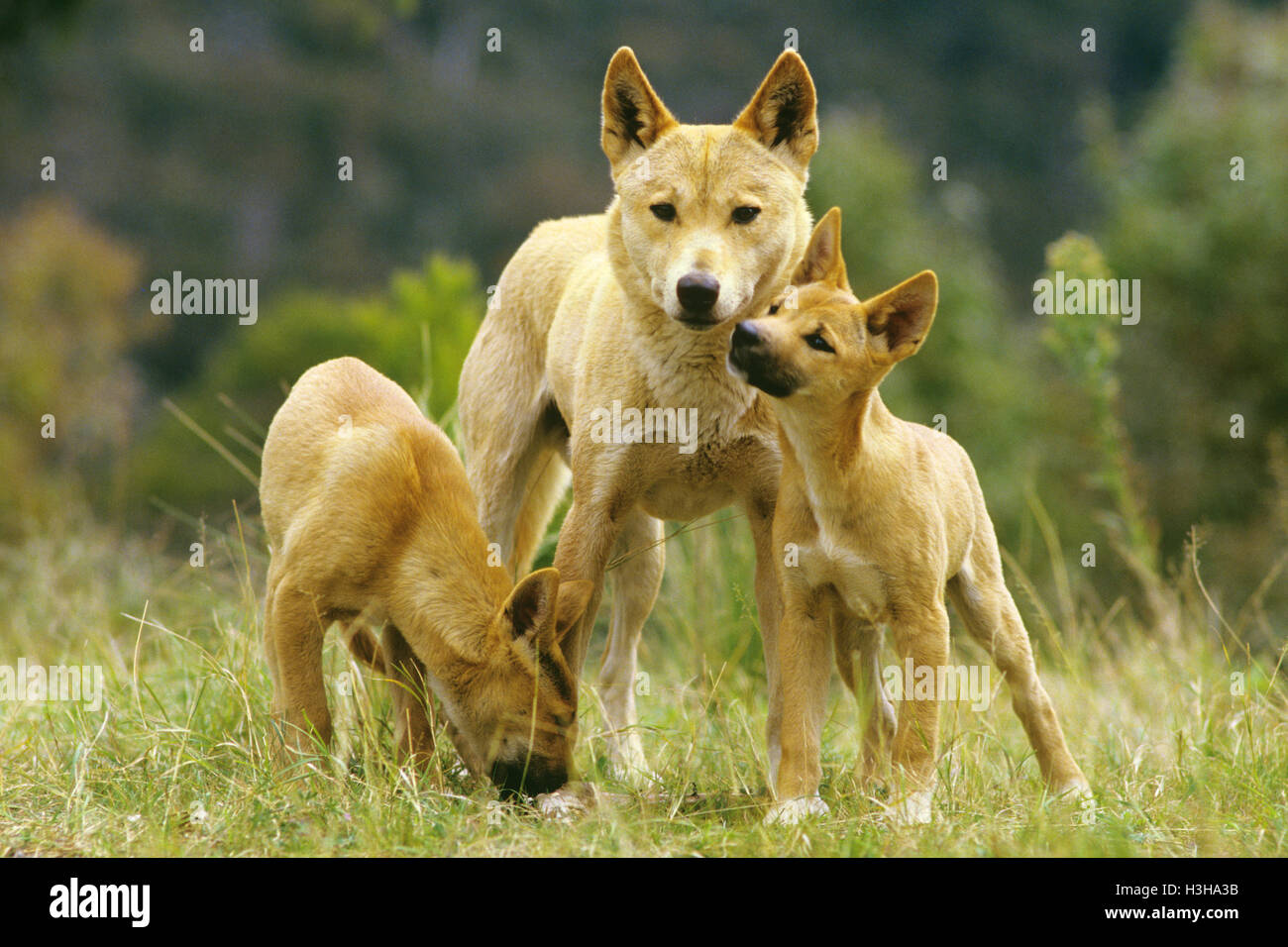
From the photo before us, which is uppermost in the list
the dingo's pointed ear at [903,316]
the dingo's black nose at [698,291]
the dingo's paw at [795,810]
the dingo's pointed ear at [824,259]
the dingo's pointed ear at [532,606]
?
the dingo's pointed ear at [824,259]

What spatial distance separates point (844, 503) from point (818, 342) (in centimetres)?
58

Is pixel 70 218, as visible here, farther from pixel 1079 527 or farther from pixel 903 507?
pixel 903 507

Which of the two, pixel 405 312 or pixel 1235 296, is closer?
pixel 405 312

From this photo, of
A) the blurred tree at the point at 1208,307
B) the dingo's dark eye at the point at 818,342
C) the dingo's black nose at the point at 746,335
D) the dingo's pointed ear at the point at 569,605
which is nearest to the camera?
the dingo's black nose at the point at 746,335

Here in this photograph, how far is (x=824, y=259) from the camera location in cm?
541

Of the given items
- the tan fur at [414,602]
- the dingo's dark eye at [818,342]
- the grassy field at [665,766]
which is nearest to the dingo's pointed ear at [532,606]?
the tan fur at [414,602]

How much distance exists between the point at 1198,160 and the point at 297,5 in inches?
1204

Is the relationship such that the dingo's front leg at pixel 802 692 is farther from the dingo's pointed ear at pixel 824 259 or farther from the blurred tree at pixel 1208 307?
the blurred tree at pixel 1208 307

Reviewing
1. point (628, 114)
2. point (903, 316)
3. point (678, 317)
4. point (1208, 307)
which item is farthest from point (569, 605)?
point (1208, 307)

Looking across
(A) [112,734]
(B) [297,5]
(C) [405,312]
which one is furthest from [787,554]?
(B) [297,5]

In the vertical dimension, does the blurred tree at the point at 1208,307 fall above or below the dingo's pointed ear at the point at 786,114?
above

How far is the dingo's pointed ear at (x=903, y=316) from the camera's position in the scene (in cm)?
510

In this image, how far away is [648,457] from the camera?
18.6 ft

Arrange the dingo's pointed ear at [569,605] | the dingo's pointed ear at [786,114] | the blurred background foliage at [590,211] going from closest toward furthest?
the dingo's pointed ear at [569,605], the dingo's pointed ear at [786,114], the blurred background foliage at [590,211]
